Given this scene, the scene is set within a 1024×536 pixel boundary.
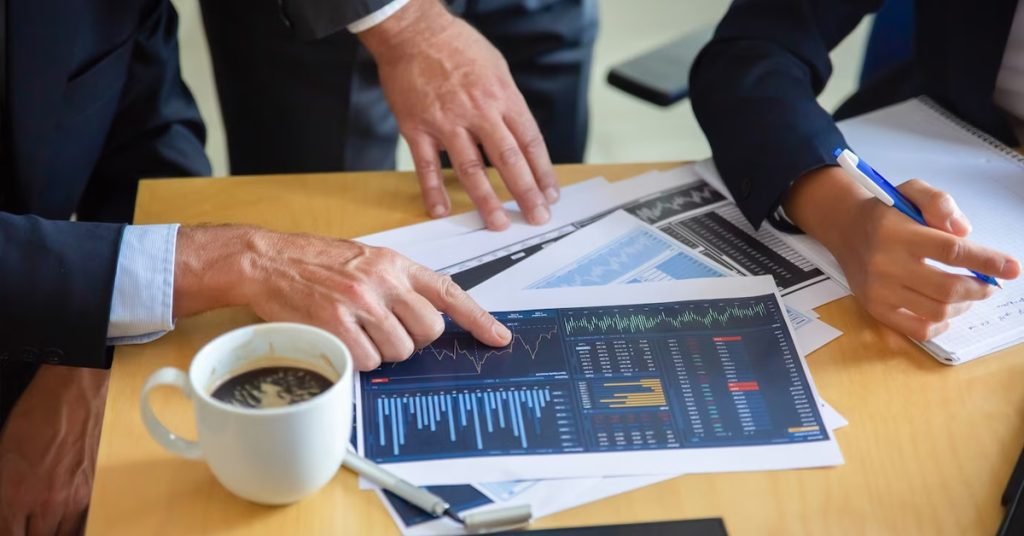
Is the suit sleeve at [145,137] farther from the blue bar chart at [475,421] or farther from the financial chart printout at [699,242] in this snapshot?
the blue bar chart at [475,421]

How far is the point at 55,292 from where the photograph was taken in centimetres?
83

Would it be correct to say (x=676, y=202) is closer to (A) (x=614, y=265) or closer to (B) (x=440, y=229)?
(A) (x=614, y=265)

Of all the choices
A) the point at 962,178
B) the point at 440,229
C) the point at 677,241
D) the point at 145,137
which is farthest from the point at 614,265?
the point at 145,137

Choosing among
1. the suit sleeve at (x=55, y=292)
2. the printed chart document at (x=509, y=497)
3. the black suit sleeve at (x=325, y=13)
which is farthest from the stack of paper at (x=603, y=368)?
the black suit sleeve at (x=325, y=13)

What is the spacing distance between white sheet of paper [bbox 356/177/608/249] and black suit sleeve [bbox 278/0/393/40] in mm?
315

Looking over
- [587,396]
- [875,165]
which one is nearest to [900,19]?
[875,165]

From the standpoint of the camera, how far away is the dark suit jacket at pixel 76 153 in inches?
33.0

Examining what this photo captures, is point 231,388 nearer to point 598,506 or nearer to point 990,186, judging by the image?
point 598,506

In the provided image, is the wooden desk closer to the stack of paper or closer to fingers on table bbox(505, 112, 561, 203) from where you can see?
the stack of paper

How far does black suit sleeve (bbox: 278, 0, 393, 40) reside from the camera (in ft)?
4.04

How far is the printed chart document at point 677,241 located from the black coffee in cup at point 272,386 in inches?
10.0

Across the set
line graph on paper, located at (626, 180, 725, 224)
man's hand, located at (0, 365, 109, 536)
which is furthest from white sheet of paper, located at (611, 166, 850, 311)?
man's hand, located at (0, 365, 109, 536)

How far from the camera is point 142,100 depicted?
1343 millimetres

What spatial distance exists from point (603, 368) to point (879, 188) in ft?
1.00
